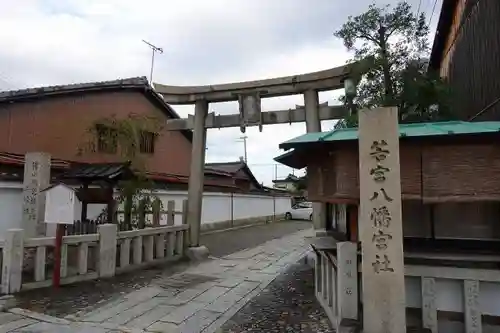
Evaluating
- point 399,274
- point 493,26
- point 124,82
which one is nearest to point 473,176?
point 399,274

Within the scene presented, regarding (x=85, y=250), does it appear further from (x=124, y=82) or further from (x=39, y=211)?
(x=124, y=82)

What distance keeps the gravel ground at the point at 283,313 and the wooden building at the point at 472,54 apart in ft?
14.2

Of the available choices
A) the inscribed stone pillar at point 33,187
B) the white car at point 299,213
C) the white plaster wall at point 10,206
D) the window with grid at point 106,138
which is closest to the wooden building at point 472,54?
the window with grid at point 106,138

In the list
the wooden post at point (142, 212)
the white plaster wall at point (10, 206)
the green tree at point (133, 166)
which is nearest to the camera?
the white plaster wall at point (10, 206)

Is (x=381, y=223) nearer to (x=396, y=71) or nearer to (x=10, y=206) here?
(x=396, y=71)

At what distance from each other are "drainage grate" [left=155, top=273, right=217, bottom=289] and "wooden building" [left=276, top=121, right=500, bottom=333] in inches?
152

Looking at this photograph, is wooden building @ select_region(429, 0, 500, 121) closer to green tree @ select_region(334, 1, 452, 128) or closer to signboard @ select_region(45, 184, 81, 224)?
green tree @ select_region(334, 1, 452, 128)

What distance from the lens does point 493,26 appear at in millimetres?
6176

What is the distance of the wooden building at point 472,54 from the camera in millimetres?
6219

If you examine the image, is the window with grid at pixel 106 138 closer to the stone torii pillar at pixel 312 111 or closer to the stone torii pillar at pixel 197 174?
the stone torii pillar at pixel 197 174

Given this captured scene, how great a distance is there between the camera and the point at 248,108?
34.5ft

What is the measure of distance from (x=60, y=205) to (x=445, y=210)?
643 cm

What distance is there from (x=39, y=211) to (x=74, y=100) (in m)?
6.29

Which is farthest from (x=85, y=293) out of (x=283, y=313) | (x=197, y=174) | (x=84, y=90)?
(x=84, y=90)
